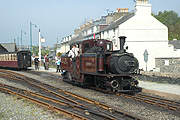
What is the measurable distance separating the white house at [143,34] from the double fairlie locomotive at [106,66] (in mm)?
22736

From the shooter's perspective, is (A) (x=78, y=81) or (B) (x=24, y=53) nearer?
(A) (x=78, y=81)

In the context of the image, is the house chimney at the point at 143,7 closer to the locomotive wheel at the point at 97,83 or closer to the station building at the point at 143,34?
the station building at the point at 143,34

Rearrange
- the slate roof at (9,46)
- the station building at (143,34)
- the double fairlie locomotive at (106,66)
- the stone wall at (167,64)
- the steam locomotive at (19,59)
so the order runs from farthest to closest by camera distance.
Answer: the slate roof at (9,46), the station building at (143,34), the stone wall at (167,64), the steam locomotive at (19,59), the double fairlie locomotive at (106,66)

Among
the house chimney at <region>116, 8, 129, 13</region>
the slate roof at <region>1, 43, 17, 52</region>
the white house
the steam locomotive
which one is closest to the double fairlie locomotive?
the steam locomotive

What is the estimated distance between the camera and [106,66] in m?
12.1

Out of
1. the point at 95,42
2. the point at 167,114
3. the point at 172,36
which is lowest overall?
the point at 167,114

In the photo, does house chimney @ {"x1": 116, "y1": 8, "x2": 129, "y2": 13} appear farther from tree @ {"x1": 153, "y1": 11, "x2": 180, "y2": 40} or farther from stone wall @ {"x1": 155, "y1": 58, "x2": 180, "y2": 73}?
tree @ {"x1": 153, "y1": 11, "x2": 180, "y2": 40}

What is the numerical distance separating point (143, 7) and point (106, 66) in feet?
87.3

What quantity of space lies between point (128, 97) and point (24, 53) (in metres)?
20.7

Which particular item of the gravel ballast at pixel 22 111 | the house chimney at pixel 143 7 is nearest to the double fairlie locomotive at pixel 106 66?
the gravel ballast at pixel 22 111

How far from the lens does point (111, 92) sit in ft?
38.9

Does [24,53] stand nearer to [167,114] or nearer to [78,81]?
[78,81]

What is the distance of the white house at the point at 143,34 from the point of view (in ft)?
119

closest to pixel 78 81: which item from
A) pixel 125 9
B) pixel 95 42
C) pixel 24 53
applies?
pixel 95 42
